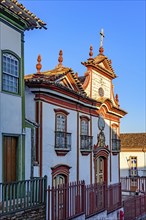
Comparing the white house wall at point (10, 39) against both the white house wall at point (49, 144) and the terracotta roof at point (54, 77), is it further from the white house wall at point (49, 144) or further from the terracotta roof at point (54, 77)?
the white house wall at point (49, 144)

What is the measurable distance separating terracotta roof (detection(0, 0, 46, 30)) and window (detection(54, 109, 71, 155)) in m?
4.81

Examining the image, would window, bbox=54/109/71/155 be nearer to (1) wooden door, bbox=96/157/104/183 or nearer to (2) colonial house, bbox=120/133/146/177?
(1) wooden door, bbox=96/157/104/183

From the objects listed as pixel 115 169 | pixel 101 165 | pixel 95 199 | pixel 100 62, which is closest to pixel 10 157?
pixel 95 199

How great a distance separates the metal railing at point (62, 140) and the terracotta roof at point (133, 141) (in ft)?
68.6

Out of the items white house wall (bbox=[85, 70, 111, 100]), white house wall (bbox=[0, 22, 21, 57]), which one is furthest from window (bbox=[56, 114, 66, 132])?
white house wall (bbox=[0, 22, 21, 57])

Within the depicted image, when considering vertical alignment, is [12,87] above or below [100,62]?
below

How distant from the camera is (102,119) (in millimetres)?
22844

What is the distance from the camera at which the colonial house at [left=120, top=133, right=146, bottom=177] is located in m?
37.4

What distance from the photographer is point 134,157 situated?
38125 mm

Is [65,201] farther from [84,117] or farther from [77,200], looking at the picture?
[84,117]

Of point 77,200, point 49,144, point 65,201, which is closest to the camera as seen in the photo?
point 65,201

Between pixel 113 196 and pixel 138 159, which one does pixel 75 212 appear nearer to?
pixel 113 196

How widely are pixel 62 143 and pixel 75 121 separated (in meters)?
2.06

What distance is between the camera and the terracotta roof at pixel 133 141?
3819cm
